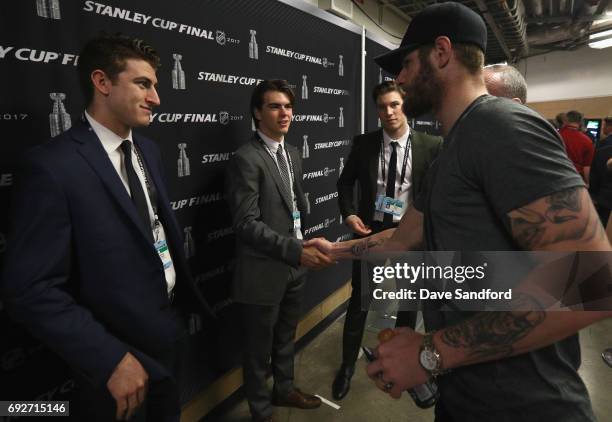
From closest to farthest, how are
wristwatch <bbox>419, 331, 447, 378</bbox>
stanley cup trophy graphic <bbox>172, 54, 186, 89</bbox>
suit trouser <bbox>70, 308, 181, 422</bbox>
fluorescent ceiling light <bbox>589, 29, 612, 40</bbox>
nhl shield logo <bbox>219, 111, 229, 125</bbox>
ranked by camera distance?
wristwatch <bbox>419, 331, 447, 378</bbox>, suit trouser <bbox>70, 308, 181, 422</bbox>, stanley cup trophy graphic <bbox>172, 54, 186, 89</bbox>, nhl shield logo <bbox>219, 111, 229, 125</bbox>, fluorescent ceiling light <bbox>589, 29, 612, 40</bbox>

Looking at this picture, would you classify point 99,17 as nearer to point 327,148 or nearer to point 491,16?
point 327,148

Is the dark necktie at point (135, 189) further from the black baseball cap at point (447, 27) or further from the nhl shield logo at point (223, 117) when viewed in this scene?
the black baseball cap at point (447, 27)

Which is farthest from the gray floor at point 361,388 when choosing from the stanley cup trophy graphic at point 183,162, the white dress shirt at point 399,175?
the stanley cup trophy graphic at point 183,162

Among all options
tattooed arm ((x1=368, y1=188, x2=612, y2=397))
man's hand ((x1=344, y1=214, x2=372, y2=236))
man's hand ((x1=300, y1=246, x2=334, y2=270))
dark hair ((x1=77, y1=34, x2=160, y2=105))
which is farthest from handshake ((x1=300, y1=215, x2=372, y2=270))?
dark hair ((x1=77, y1=34, x2=160, y2=105))

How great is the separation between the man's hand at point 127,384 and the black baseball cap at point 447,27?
4.10 ft

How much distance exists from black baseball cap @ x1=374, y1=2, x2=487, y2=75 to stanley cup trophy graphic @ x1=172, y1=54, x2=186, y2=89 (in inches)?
47.6

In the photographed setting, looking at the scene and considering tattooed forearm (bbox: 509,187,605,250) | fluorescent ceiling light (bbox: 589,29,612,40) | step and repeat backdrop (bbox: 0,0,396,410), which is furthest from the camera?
fluorescent ceiling light (bbox: 589,29,612,40)

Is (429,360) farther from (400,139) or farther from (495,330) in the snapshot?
(400,139)

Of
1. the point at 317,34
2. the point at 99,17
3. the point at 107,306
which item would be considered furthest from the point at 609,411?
the point at 99,17

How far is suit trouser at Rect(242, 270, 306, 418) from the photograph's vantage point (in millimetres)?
2012

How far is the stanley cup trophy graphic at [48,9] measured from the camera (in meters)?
1.32

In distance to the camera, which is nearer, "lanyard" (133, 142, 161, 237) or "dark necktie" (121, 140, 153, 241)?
"dark necktie" (121, 140, 153, 241)

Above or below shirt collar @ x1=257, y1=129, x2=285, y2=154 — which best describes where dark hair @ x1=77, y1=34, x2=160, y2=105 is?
above

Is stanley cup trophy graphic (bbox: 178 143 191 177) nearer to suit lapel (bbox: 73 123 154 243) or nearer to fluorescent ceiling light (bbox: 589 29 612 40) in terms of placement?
suit lapel (bbox: 73 123 154 243)
